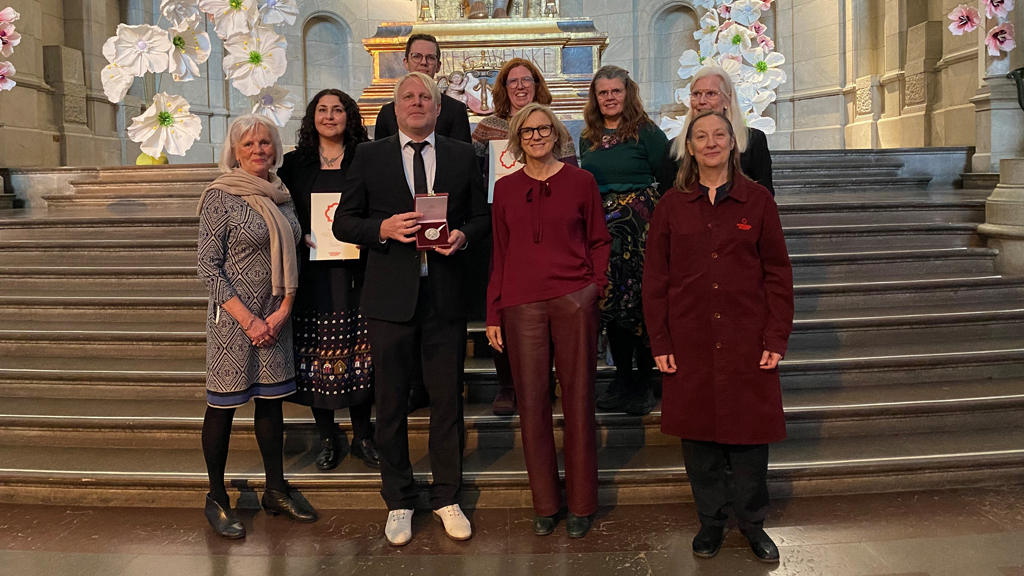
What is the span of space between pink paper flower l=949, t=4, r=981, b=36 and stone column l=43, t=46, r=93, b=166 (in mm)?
11595

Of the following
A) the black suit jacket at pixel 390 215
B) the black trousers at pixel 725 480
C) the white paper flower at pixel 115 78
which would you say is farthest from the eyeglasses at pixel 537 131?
the white paper flower at pixel 115 78

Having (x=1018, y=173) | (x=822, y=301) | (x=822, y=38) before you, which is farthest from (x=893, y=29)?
(x=822, y=301)

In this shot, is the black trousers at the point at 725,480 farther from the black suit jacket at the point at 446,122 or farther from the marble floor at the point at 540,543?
the black suit jacket at the point at 446,122

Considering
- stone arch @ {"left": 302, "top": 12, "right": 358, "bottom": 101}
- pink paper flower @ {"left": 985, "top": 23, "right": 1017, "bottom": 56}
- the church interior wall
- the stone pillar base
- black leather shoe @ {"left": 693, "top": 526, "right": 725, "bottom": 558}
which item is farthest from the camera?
stone arch @ {"left": 302, "top": 12, "right": 358, "bottom": 101}

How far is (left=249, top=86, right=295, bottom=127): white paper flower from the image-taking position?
691cm

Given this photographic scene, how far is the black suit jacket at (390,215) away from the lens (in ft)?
9.87

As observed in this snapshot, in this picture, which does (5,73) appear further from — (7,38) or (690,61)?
(690,61)

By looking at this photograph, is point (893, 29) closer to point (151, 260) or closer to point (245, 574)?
point (151, 260)

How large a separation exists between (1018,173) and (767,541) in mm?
3966

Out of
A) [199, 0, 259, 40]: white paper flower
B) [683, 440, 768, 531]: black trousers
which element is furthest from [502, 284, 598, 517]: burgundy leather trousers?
[199, 0, 259, 40]: white paper flower

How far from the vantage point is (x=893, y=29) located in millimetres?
11070

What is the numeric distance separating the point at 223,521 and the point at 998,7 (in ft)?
28.1

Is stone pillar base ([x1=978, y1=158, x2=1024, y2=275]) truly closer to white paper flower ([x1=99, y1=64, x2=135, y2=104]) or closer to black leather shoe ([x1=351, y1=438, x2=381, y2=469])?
black leather shoe ([x1=351, y1=438, x2=381, y2=469])

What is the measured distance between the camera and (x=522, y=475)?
3.53 meters
